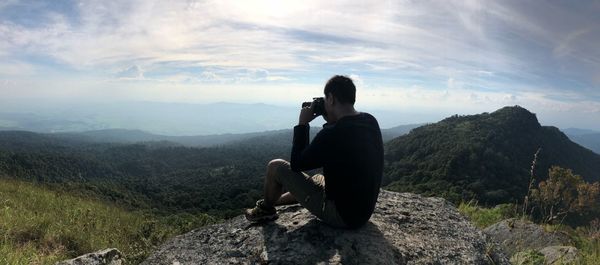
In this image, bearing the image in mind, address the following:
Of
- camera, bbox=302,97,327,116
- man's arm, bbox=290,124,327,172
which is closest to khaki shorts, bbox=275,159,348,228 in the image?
man's arm, bbox=290,124,327,172

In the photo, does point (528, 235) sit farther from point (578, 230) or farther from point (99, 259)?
point (99, 259)

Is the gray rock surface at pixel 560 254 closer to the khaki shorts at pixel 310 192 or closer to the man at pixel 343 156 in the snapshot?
the man at pixel 343 156

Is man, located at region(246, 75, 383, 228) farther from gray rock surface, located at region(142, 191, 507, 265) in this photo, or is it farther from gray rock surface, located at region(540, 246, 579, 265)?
gray rock surface, located at region(540, 246, 579, 265)

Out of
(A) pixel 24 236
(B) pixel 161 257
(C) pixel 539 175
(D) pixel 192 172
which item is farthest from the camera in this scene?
(D) pixel 192 172

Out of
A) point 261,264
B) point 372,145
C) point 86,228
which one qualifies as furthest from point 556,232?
point 86,228

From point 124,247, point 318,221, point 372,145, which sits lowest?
point 124,247

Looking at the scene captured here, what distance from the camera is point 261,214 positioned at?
5.63 meters

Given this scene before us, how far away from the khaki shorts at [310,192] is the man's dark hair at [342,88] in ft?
4.39

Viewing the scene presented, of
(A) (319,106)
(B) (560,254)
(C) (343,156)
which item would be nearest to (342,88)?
(A) (319,106)

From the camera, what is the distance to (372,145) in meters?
4.86

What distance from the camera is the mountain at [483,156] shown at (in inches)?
2246

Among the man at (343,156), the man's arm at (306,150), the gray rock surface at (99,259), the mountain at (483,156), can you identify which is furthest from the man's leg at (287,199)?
the mountain at (483,156)

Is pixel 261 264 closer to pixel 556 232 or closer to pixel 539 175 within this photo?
pixel 556 232

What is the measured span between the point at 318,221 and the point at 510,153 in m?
83.6
